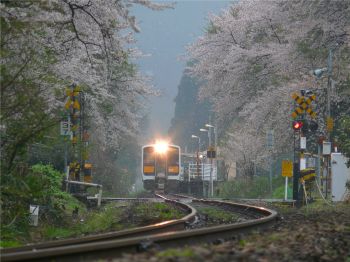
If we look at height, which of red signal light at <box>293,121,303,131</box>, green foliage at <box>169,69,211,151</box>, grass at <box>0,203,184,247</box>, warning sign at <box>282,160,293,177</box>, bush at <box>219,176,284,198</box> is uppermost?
green foliage at <box>169,69,211,151</box>

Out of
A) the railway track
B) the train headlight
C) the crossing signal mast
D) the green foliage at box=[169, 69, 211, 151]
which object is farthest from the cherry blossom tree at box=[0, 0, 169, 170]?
the green foliage at box=[169, 69, 211, 151]

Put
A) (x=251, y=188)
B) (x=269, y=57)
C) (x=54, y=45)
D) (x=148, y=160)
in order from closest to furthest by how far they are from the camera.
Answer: (x=54, y=45)
(x=269, y=57)
(x=251, y=188)
(x=148, y=160)

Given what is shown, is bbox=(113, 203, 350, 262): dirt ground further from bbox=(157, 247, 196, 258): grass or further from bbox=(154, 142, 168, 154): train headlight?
bbox=(154, 142, 168, 154): train headlight

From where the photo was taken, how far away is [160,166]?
40719mm

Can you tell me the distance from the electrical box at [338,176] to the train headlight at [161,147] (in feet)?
67.6

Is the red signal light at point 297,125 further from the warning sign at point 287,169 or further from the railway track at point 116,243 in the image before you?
the railway track at point 116,243

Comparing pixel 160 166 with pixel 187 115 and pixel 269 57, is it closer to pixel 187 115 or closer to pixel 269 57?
pixel 269 57

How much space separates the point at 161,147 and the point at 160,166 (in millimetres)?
1210

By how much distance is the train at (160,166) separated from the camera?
40.5 metres

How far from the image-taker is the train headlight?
40.5 metres

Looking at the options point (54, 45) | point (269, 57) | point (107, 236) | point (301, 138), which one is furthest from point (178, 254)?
point (269, 57)

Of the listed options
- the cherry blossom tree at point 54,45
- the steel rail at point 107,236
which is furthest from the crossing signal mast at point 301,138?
the steel rail at point 107,236

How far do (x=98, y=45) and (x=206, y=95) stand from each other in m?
17.0

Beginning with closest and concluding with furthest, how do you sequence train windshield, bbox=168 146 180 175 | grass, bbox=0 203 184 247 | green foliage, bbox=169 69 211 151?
grass, bbox=0 203 184 247 < train windshield, bbox=168 146 180 175 < green foliage, bbox=169 69 211 151
